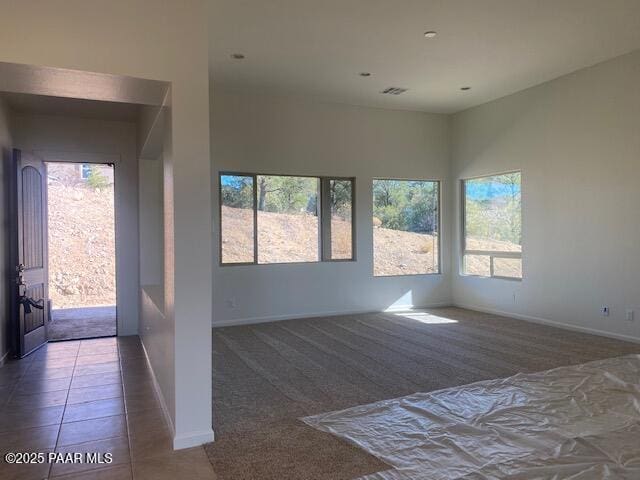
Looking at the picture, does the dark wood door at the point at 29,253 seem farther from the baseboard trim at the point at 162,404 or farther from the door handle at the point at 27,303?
the baseboard trim at the point at 162,404

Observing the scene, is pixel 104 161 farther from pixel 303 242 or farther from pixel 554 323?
pixel 554 323

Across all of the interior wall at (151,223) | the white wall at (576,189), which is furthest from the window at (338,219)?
the interior wall at (151,223)

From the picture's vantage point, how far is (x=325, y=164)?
6.80 m

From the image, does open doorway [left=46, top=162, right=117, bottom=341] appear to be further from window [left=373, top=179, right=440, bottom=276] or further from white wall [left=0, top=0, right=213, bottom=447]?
white wall [left=0, top=0, right=213, bottom=447]

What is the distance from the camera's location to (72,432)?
115 inches

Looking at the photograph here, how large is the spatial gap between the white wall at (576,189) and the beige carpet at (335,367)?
43cm

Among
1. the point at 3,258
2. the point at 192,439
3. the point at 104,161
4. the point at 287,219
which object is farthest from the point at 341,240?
the point at 192,439

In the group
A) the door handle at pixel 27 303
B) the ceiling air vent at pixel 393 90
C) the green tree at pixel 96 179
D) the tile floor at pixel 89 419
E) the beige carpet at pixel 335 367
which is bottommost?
the tile floor at pixel 89 419

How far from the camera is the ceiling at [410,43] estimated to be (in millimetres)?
3900

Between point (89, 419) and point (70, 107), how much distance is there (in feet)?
12.1

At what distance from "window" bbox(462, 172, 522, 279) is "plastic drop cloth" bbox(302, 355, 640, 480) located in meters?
3.08

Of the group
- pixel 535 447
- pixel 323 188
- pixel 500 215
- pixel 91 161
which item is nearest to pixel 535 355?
pixel 535 447

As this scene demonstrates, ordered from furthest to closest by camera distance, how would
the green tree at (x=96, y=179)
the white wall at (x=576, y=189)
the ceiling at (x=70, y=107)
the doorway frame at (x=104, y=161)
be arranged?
the green tree at (x=96, y=179) < the doorway frame at (x=104, y=161) < the white wall at (x=576, y=189) < the ceiling at (x=70, y=107)

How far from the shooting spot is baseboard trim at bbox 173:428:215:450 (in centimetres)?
265
